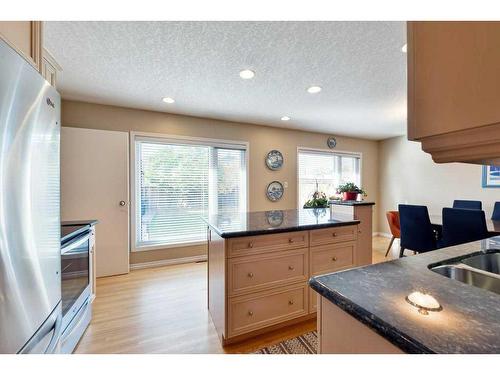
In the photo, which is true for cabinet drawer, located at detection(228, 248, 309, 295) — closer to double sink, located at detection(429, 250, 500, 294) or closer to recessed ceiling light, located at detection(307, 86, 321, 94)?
double sink, located at detection(429, 250, 500, 294)

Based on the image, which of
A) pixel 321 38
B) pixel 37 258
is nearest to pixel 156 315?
pixel 37 258

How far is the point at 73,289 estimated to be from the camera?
66.9 inches

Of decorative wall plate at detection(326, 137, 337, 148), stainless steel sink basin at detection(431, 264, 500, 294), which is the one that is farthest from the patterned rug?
decorative wall plate at detection(326, 137, 337, 148)

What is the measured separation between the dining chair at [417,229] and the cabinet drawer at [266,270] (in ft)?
6.30

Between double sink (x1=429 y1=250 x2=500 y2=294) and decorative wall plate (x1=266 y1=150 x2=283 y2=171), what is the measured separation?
3.31m

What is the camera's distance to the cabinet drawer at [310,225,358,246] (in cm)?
194

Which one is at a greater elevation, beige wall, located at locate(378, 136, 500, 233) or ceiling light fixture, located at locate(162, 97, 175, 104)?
ceiling light fixture, located at locate(162, 97, 175, 104)

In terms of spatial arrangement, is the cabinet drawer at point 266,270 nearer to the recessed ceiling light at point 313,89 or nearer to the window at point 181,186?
the recessed ceiling light at point 313,89

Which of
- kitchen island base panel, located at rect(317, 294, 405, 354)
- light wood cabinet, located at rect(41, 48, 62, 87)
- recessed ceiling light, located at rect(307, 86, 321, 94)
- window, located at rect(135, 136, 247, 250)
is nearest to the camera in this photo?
kitchen island base panel, located at rect(317, 294, 405, 354)

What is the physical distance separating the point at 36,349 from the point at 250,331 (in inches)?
50.7

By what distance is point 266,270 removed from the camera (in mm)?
1758

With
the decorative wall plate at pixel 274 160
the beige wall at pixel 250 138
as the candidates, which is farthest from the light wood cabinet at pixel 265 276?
the decorative wall plate at pixel 274 160

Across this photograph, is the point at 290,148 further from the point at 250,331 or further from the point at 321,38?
the point at 250,331

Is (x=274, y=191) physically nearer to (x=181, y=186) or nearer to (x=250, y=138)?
(x=250, y=138)
